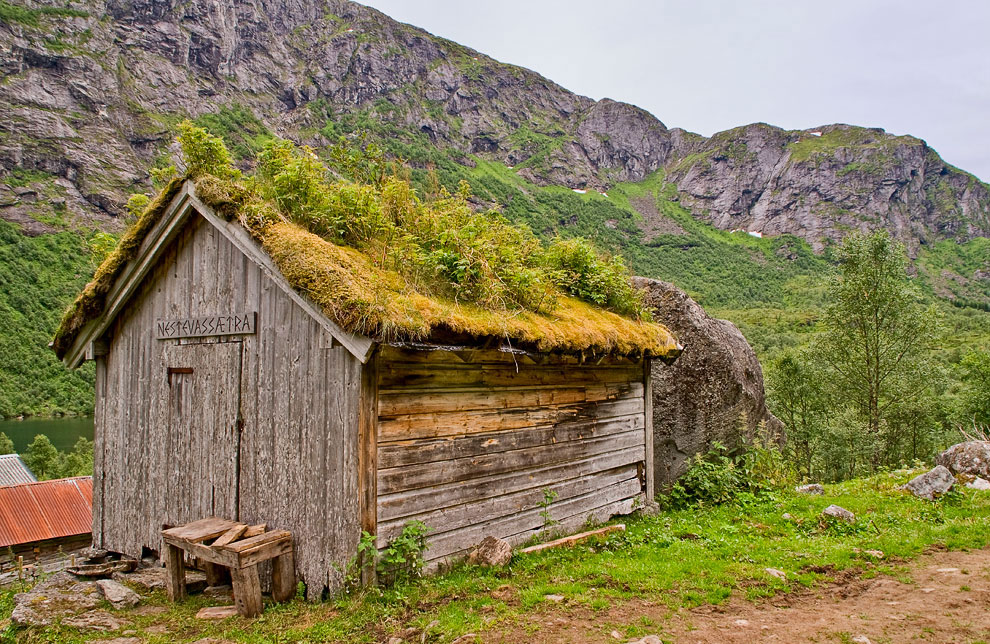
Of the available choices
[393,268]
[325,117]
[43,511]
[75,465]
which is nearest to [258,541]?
[393,268]

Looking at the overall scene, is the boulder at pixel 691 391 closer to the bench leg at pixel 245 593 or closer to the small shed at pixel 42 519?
the bench leg at pixel 245 593

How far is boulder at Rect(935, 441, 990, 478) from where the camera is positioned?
1098cm

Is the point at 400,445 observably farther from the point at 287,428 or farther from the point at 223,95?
the point at 223,95

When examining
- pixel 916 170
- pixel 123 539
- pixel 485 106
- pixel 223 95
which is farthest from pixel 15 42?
pixel 916 170

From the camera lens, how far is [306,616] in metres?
5.36

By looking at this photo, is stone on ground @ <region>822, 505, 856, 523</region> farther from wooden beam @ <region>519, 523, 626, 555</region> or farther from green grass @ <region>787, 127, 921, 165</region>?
green grass @ <region>787, 127, 921, 165</region>

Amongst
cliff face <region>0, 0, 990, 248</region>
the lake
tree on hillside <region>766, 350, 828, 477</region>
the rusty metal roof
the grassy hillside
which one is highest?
cliff face <region>0, 0, 990, 248</region>

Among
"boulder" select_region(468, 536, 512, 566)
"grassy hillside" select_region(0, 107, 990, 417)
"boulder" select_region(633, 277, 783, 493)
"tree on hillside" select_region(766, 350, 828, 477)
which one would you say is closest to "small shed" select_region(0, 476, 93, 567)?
"boulder" select_region(468, 536, 512, 566)

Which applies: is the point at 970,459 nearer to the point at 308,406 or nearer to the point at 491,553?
the point at 491,553

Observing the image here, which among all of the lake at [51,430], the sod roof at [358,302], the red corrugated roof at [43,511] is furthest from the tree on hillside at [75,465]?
the sod roof at [358,302]

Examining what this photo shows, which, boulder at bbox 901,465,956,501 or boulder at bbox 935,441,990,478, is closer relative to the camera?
boulder at bbox 901,465,956,501

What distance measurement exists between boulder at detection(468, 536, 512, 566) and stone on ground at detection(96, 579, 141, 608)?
3559 mm

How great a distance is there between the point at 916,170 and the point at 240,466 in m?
201

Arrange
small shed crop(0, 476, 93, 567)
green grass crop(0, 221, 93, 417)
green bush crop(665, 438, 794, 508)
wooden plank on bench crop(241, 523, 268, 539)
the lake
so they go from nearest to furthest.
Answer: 1. wooden plank on bench crop(241, 523, 268, 539)
2. green bush crop(665, 438, 794, 508)
3. small shed crop(0, 476, 93, 567)
4. the lake
5. green grass crop(0, 221, 93, 417)
